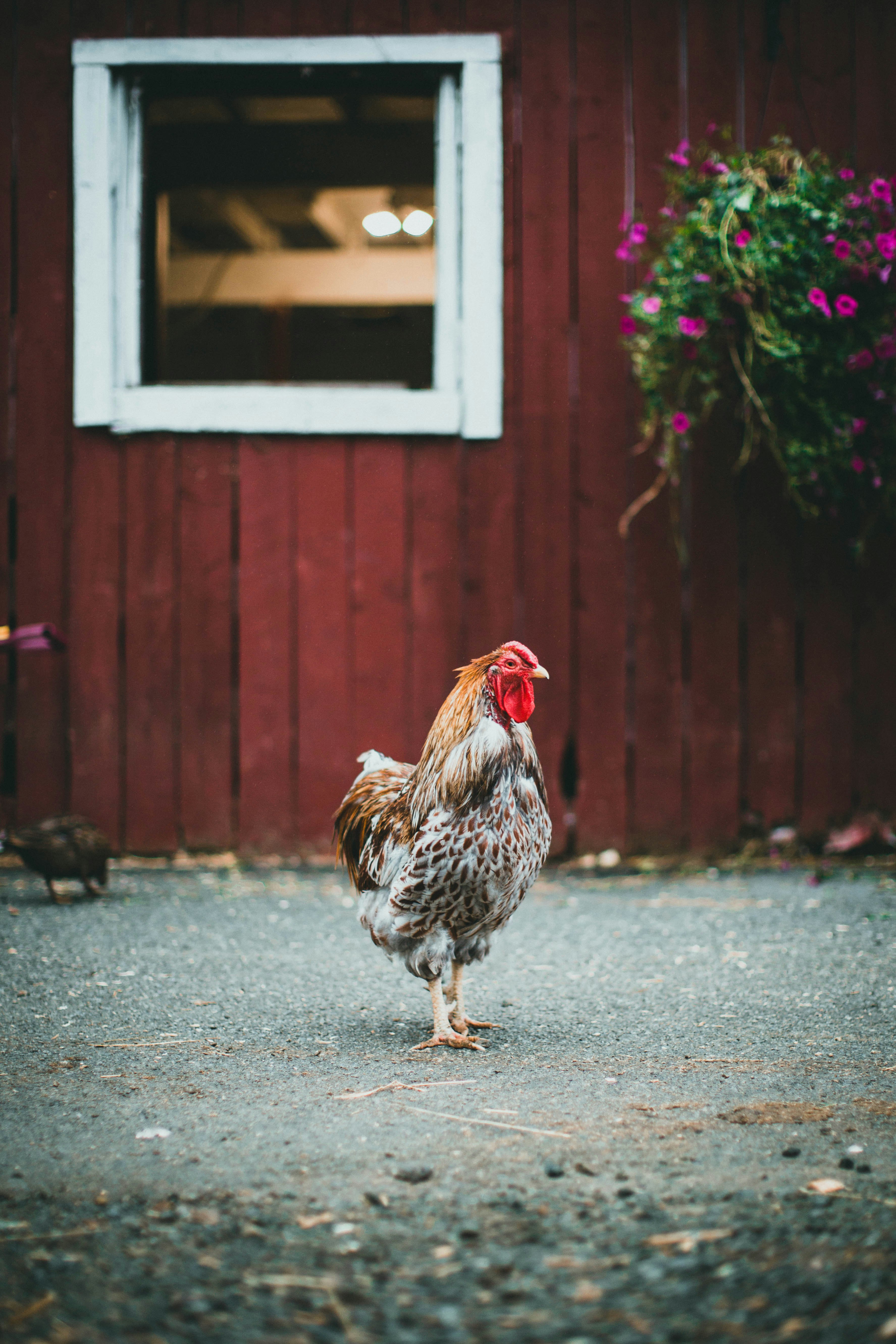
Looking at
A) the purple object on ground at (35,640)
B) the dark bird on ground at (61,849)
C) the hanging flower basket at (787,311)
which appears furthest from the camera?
the purple object on ground at (35,640)

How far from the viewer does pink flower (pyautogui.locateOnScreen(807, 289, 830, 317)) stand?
4.19 metres

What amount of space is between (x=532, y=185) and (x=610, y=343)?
0.82 m

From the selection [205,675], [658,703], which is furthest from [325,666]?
[658,703]

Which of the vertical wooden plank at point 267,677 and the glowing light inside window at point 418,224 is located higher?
the glowing light inside window at point 418,224

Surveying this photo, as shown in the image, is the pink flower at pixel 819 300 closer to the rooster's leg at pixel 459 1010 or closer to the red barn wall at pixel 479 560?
the red barn wall at pixel 479 560

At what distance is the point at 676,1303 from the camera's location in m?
1.53

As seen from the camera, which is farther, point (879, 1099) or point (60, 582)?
point (60, 582)

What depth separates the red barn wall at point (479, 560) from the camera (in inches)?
196

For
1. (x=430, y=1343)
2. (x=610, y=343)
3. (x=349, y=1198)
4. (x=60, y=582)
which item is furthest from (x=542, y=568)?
(x=430, y=1343)

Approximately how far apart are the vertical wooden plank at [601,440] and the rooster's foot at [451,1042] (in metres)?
2.37

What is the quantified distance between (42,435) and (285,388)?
3.81ft

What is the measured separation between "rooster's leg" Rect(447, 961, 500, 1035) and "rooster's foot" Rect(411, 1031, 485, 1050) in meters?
0.08

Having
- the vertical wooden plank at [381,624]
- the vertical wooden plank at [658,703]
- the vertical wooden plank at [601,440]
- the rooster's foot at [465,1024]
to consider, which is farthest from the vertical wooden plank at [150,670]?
the rooster's foot at [465,1024]

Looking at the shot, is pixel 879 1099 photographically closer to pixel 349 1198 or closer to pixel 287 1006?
pixel 349 1198
